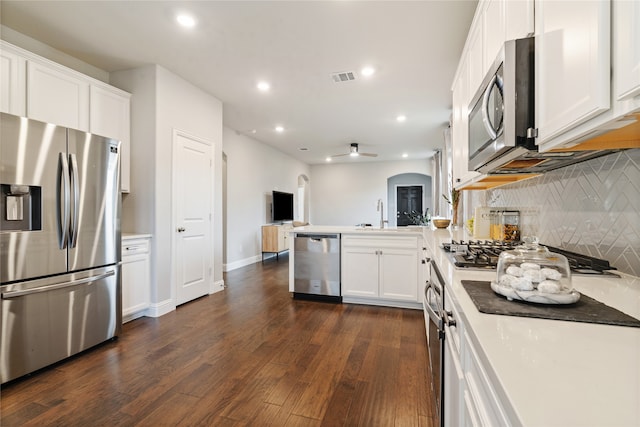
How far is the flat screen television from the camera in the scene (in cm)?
707

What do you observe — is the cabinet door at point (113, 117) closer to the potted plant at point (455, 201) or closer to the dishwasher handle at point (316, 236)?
the dishwasher handle at point (316, 236)

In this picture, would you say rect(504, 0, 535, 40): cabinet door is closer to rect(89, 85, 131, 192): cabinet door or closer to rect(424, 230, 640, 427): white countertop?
rect(424, 230, 640, 427): white countertop

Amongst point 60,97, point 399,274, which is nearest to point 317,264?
point 399,274

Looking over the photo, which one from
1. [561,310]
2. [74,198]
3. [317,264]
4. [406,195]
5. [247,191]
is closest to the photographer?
[561,310]

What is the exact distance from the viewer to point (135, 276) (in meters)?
2.95

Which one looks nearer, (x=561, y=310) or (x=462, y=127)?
(x=561, y=310)

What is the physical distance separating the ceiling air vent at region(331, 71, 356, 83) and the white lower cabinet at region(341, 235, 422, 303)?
1.90 m

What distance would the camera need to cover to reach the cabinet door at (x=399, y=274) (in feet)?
10.5

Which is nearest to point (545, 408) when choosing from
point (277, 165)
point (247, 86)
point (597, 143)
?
point (597, 143)

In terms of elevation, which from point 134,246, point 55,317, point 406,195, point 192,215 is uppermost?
point 406,195

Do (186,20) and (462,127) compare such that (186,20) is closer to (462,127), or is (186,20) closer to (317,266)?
(462,127)

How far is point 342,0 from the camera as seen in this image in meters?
2.15

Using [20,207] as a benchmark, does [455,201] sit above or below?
above

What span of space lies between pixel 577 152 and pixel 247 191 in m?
5.60
